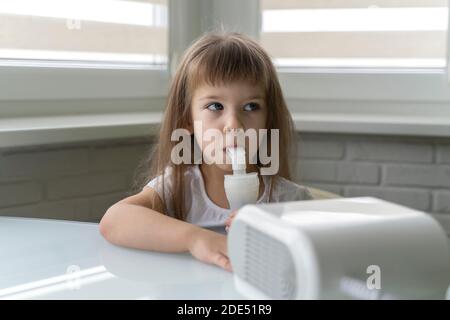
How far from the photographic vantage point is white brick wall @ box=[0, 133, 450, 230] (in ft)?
4.19

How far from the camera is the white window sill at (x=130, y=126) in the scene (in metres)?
1.20

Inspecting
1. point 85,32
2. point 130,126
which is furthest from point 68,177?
point 85,32

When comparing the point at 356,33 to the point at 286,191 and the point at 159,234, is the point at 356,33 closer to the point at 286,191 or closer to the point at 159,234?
the point at 286,191

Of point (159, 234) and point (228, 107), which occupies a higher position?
point (228, 107)

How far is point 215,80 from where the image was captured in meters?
1.00

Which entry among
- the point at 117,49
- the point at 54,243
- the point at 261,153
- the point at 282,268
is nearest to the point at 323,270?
the point at 282,268

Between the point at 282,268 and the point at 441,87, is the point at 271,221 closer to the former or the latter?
the point at 282,268

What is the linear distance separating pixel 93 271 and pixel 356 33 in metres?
1.15

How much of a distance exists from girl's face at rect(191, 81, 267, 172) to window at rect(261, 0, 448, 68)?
0.74m

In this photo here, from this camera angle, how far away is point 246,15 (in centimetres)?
176

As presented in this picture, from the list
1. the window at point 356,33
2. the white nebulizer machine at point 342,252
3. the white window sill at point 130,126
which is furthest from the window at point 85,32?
the white nebulizer machine at point 342,252

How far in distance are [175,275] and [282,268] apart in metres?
0.22

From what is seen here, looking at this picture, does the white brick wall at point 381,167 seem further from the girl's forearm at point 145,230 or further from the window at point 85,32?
the girl's forearm at point 145,230

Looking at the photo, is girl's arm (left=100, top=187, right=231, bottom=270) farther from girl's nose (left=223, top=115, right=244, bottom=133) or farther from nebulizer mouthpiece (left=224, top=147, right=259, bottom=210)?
girl's nose (left=223, top=115, right=244, bottom=133)
